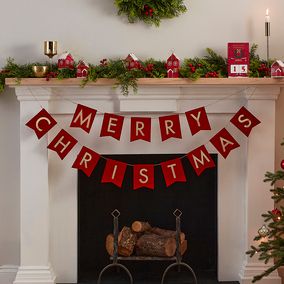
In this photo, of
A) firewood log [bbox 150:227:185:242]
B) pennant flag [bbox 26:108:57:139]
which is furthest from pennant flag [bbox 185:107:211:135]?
pennant flag [bbox 26:108:57:139]

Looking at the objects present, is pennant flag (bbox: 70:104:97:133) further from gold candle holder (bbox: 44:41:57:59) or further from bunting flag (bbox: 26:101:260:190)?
gold candle holder (bbox: 44:41:57:59)

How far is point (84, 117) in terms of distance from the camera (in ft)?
12.8

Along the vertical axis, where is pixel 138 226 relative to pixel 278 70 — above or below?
below

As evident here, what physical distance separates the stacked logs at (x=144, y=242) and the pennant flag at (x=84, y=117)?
0.75 m

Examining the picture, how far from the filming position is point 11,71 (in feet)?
12.7

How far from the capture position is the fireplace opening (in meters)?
4.20

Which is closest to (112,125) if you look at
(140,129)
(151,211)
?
(140,129)

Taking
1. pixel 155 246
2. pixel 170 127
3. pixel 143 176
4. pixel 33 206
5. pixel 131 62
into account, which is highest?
pixel 131 62

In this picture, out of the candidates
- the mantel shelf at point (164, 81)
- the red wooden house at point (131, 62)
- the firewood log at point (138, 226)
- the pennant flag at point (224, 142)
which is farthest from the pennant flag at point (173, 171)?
the red wooden house at point (131, 62)

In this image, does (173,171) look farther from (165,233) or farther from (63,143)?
(63,143)

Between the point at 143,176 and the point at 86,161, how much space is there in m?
0.38

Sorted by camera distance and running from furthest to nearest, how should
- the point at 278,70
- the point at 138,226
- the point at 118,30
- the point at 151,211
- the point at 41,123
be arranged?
the point at 151,211
the point at 138,226
the point at 118,30
the point at 41,123
the point at 278,70

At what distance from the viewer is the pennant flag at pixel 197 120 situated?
3900 millimetres

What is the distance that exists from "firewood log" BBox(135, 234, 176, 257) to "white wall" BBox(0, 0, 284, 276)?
120cm
